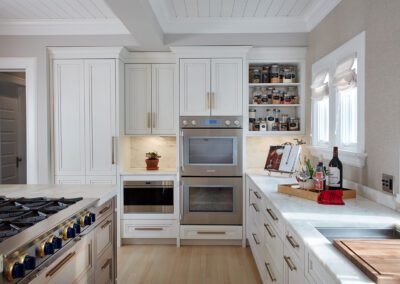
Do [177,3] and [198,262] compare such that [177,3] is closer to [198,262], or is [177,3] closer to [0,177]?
[198,262]

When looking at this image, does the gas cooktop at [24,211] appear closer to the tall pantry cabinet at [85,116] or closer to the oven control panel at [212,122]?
the tall pantry cabinet at [85,116]

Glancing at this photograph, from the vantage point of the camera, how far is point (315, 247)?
54.2 inches

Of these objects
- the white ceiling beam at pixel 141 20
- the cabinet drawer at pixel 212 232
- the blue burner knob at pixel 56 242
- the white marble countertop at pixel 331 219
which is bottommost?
the cabinet drawer at pixel 212 232

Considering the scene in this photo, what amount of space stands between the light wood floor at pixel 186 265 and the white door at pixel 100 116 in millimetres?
984

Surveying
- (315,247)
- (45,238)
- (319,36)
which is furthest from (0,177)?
(315,247)

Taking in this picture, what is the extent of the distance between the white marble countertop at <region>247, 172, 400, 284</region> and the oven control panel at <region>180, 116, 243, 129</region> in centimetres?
137

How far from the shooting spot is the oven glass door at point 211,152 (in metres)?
3.93

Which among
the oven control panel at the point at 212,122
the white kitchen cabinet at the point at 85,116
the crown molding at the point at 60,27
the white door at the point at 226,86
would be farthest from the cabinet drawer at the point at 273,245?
the crown molding at the point at 60,27

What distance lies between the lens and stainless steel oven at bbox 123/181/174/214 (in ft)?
13.0

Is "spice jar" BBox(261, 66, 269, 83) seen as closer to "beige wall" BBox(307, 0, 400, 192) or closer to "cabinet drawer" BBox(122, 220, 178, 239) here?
"beige wall" BBox(307, 0, 400, 192)

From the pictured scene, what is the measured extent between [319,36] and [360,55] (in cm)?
107

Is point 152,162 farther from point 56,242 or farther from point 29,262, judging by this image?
point 29,262

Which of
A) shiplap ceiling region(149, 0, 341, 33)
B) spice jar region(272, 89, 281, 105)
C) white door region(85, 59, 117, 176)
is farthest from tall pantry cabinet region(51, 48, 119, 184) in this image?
spice jar region(272, 89, 281, 105)

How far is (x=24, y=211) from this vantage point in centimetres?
179
